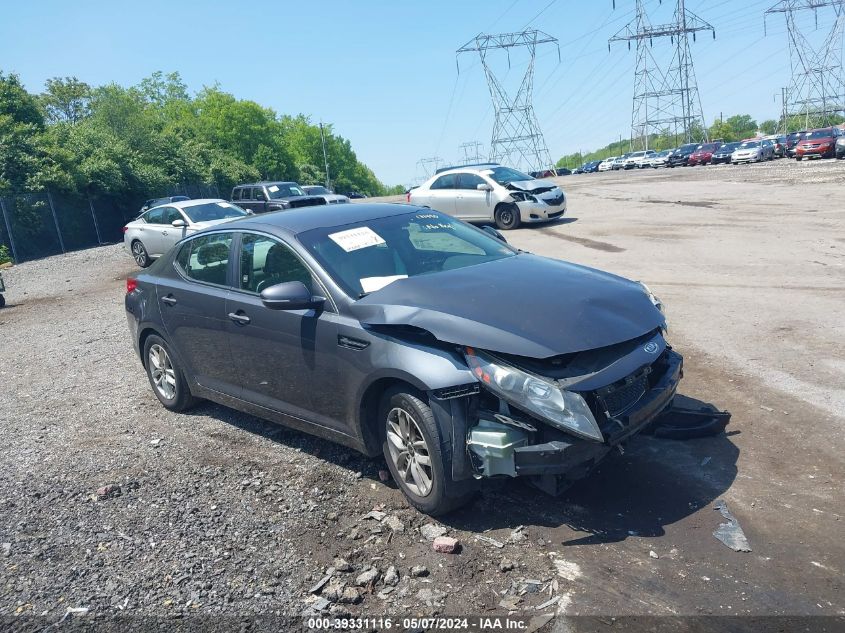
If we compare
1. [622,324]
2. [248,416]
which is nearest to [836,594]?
[622,324]

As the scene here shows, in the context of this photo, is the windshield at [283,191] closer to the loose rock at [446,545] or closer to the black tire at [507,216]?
the black tire at [507,216]

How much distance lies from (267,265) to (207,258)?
34.0 inches

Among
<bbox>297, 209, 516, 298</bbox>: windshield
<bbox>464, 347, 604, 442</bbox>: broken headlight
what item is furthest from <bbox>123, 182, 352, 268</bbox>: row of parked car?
<bbox>464, 347, 604, 442</bbox>: broken headlight

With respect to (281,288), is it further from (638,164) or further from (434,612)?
(638,164)

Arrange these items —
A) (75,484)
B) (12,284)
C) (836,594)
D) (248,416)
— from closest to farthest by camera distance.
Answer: (836,594), (75,484), (248,416), (12,284)

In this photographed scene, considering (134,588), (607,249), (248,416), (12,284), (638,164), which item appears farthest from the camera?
(638,164)

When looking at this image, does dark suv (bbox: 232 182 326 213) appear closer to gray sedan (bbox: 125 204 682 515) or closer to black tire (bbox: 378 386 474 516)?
gray sedan (bbox: 125 204 682 515)

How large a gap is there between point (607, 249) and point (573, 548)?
10634mm

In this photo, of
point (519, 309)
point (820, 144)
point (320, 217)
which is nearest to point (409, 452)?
point (519, 309)

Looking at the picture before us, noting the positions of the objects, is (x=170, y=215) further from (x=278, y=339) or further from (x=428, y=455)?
(x=428, y=455)

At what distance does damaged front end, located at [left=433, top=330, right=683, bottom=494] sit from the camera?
145 inches

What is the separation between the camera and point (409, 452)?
4.17 m

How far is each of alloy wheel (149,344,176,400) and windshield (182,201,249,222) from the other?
37.0 ft

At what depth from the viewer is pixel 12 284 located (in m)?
19.0
